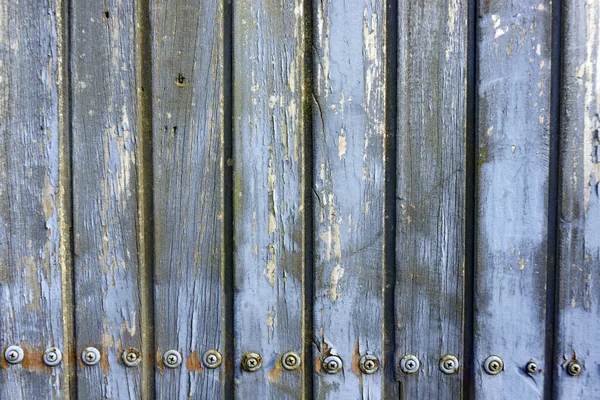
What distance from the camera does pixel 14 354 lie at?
3.82 feet

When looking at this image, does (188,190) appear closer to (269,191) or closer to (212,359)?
(269,191)

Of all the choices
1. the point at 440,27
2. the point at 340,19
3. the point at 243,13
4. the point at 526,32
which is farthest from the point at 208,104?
the point at 526,32

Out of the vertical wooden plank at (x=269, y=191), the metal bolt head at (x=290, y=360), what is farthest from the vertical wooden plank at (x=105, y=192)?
the metal bolt head at (x=290, y=360)

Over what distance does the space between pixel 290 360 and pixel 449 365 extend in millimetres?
384

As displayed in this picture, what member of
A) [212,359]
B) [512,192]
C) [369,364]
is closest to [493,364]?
[369,364]

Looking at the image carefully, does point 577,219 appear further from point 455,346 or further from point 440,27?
point 440,27

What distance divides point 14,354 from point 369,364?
0.86 metres

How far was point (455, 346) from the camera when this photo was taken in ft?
3.85

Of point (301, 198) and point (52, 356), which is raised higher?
point (301, 198)

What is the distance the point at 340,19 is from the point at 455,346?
83 centimetres

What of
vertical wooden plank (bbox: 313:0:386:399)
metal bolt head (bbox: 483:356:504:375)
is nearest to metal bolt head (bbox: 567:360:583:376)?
metal bolt head (bbox: 483:356:504:375)

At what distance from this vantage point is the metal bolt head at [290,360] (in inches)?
45.8

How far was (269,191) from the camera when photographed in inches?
45.3

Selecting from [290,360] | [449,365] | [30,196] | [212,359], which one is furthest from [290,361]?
[30,196]
